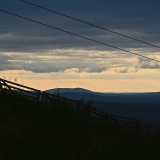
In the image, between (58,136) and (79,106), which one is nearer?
(58,136)

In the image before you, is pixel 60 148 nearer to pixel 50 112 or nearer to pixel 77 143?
pixel 77 143

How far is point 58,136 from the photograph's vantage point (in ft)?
87.7

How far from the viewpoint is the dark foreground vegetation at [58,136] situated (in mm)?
19781

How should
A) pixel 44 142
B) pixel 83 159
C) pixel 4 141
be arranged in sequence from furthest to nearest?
1. pixel 44 142
2. pixel 4 141
3. pixel 83 159

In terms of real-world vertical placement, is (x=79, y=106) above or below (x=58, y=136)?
above

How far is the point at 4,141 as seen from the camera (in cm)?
2091

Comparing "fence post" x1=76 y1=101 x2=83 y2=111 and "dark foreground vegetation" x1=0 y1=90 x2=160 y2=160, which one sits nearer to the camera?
"dark foreground vegetation" x1=0 y1=90 x2=160 y2=160

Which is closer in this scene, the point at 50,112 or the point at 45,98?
the point at 50,112

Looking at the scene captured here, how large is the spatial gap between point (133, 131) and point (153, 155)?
551 inches

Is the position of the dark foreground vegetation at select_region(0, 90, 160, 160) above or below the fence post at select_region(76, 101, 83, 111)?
below

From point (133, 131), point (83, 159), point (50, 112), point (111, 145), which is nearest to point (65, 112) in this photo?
point (50, 112)

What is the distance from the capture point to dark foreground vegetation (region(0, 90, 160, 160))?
64.9 feet

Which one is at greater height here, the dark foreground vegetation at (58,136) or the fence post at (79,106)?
the fence post at (79,106)

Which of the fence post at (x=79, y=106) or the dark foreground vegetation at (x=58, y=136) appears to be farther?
the fence post at (x=79, y=106)
